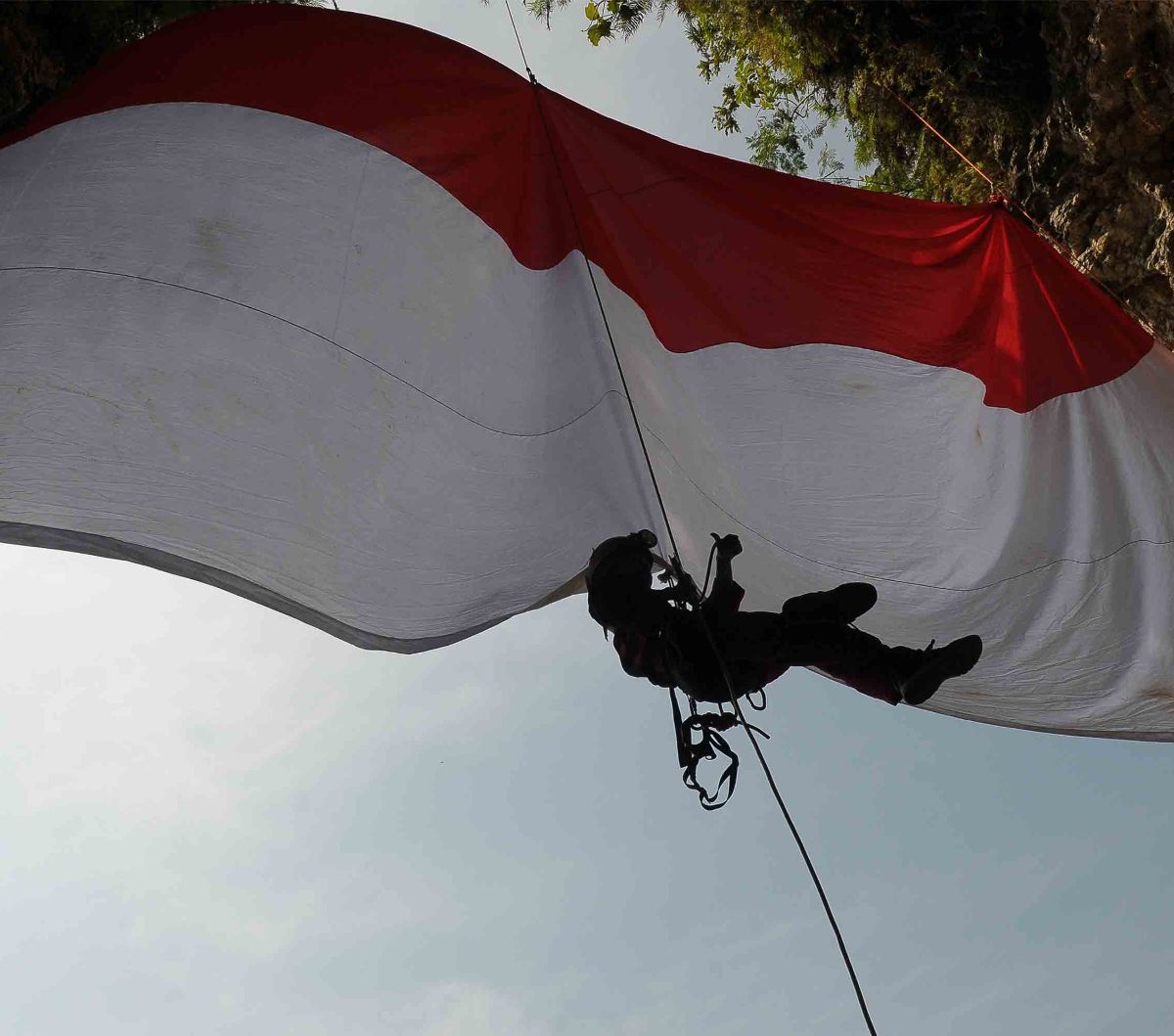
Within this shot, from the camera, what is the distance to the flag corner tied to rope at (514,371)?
3.72 metres

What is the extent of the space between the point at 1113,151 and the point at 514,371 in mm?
3160

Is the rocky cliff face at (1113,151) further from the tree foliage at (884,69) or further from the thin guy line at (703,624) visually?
the thin guy line at (703,624)

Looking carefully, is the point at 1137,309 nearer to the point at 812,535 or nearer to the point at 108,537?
the point at 812,535

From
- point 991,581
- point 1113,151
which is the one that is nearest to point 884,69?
point 1113,151

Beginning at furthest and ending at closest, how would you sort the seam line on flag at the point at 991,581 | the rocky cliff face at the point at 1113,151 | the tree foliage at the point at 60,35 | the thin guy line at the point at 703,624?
the rocky cliff face at the point at 1113,151 < the seam line on flag at the point at 991,581 < the tree foliage at the point at 60,35 < the thin guy line at the point at 703,624

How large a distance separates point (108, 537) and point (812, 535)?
2.38 meters

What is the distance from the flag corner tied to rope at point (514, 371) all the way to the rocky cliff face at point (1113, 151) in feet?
2.99

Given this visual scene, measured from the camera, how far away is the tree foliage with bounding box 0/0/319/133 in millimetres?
4328

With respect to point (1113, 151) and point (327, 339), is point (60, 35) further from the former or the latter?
point (1113, 151)

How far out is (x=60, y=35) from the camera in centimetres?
457

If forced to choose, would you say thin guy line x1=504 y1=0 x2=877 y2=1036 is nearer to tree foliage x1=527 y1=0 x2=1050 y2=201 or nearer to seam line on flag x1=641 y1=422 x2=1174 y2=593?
seam line on flag x1=641 y1=422 x2=1174 y2=593

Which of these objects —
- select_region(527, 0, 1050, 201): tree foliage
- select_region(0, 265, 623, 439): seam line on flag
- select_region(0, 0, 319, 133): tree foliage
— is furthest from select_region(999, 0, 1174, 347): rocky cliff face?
select_region(0, 0, 319, 133): tree foliage

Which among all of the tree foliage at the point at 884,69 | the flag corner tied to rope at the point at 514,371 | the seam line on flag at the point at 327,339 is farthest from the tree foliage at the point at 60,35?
the tree foliage at the point at 884,69

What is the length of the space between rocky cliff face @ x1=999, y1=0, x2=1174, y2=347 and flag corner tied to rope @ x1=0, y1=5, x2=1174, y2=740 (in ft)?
2.99
